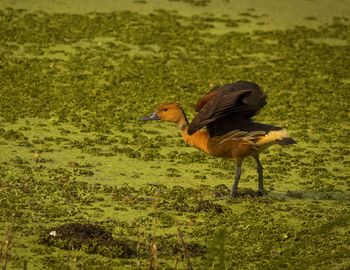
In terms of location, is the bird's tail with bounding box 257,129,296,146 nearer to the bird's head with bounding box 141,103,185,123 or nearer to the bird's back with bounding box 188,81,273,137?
the bird's back with bounding box 188,81,273,137

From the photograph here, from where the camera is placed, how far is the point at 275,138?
7.25 meters

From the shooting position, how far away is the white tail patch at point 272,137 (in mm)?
7230

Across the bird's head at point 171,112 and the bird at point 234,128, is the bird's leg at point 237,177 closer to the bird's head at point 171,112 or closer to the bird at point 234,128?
the bird at point 234,128

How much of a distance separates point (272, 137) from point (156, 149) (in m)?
1.20

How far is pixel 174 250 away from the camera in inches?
242

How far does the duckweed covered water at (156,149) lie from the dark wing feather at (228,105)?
461mm

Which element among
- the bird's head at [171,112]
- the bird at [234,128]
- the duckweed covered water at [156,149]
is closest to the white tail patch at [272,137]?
the bird at [234,128]

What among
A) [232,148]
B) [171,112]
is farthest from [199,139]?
[171,112]

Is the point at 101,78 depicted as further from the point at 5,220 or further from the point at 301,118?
the point at 5,220

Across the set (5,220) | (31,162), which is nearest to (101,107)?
(31,162)

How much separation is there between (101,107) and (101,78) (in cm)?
65

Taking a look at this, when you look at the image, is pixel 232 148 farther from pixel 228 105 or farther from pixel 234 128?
pixel 228 105

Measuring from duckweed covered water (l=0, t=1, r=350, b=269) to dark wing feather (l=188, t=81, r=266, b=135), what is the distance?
461mm

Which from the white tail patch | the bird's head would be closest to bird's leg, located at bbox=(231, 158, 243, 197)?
the white tail patch
